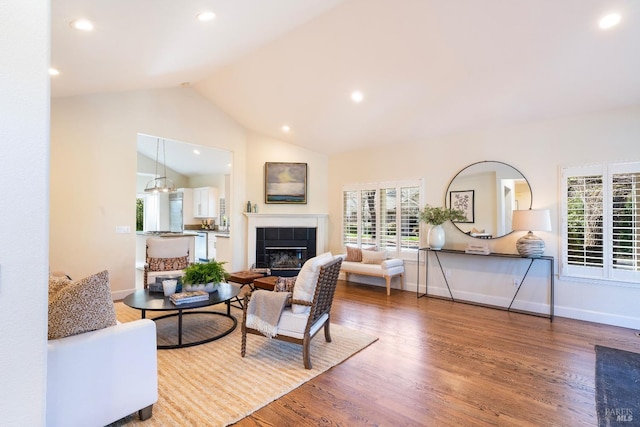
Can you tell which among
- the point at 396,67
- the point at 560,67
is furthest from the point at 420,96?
the point at 560,67

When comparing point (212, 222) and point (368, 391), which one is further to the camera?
point (212, 222)

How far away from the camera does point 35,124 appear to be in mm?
1336

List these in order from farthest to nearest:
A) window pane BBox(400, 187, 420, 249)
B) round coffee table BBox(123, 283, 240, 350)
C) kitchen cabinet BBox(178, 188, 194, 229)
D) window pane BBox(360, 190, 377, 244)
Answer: kitchen cabinet BBox(178, 188, 194, 229) → window pane BBox(360, 190, 377, 244) → window pane BBox(400, 187, 420, 249) → round coffee table BBox(123, 283, 240, 350)

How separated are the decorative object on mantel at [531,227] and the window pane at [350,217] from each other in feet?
9.95

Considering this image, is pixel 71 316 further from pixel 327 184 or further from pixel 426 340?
pixel 327 184

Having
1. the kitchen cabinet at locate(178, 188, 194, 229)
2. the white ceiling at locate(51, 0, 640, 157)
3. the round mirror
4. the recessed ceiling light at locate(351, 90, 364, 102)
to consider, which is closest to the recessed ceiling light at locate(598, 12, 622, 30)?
the white ceiling at locate(51, 0, 640, 157)

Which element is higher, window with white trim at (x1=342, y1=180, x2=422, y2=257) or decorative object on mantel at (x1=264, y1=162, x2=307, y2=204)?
decorative object on mantel at (x1=264, y1=162, x2=307, y2=204)

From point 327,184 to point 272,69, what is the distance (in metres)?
3.06

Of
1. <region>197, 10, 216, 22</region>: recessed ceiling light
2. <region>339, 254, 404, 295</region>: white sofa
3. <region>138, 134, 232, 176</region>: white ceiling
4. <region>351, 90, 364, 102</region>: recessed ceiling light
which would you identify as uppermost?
<region>197, 10, 216, 22</region>: recessed ceiling light

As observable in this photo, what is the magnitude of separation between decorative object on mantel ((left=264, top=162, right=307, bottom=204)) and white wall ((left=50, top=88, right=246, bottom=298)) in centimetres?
206

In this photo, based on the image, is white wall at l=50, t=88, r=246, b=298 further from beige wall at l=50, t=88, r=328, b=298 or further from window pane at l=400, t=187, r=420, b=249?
window pane at l=400, t=187, r=420, b=249

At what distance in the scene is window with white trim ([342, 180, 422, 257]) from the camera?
6016 mm

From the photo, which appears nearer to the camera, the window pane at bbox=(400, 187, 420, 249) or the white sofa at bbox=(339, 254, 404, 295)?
the white sofa at bbox=(339, 254, 404, 295)

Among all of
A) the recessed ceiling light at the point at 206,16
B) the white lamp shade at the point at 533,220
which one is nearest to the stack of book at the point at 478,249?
the white lamp shade at the point at 533,220
